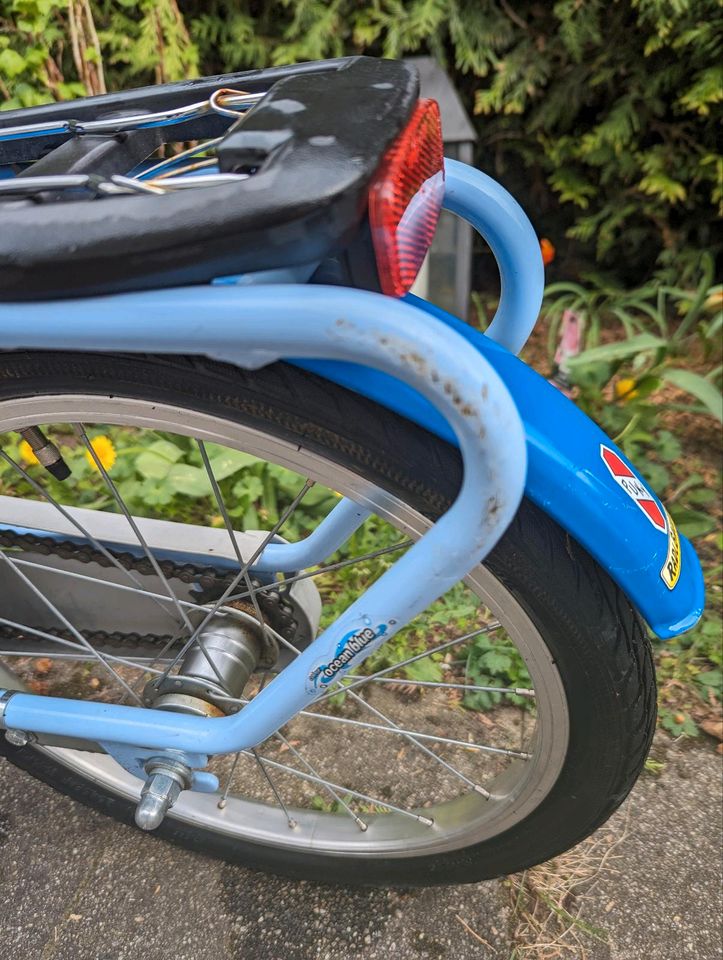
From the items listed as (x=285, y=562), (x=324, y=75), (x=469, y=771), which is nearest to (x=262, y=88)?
(x=324, y=75)

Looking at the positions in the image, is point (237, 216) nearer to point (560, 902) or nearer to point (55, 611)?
point (55, 611)

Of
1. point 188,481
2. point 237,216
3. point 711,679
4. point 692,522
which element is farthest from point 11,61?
point 711,679

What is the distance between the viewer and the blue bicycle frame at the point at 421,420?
1.78 feet

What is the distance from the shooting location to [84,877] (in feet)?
3.90

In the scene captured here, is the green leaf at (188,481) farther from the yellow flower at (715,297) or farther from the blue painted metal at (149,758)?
the yellow flower at (715,297)

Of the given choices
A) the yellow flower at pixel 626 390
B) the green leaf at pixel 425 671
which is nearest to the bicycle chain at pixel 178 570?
the green leaf at pixel 425 671

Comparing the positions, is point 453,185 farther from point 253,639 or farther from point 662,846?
point 662,846

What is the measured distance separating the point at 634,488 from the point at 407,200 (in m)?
0.37

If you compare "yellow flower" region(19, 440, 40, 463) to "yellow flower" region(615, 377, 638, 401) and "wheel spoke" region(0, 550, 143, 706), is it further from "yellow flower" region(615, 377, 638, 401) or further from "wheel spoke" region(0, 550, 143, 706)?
"yellow flower" region(615, 377, 638, 401)

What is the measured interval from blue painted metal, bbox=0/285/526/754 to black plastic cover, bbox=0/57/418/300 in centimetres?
2

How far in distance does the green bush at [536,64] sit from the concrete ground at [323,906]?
2045mm

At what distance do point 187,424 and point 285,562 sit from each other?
0.40 metres

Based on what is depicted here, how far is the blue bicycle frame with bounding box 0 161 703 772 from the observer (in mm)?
543

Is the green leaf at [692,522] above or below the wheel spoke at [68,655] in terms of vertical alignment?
below
